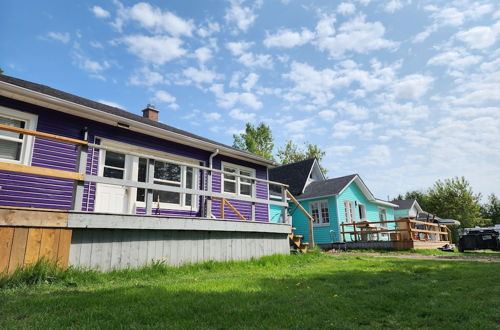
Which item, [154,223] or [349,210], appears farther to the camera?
[349,210]

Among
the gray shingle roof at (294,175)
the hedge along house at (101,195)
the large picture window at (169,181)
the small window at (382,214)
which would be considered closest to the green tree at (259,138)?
the gray shingle roof at (294,175)

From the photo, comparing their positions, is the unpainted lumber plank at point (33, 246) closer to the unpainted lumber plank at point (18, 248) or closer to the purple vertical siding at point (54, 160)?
the unpainted lumber plank at point (18, 248)

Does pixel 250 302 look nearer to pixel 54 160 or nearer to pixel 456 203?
pixel 54 160

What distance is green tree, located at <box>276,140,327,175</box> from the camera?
45.6m

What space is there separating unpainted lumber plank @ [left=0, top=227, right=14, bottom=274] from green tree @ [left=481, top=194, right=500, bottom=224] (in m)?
58.8

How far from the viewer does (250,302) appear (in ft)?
12.5

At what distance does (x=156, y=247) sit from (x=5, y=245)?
2.54 m

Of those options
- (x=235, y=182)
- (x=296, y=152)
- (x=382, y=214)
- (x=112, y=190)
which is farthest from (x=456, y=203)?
(x=112, y=190)

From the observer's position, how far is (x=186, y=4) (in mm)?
11352

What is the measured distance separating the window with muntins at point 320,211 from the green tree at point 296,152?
2433cm

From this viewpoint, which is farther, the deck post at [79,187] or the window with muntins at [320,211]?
the window with muntins at [320,211]

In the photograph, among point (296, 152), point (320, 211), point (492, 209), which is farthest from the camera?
point (492, 209)

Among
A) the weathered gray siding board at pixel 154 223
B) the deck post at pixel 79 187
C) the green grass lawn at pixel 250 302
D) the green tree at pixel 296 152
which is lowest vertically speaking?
the green grass lawn at pixel 250 302

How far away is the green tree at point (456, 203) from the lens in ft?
116
